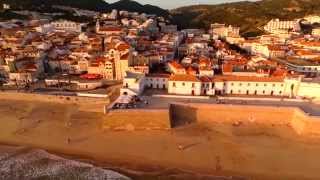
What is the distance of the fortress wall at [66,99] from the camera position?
2936 centimetres

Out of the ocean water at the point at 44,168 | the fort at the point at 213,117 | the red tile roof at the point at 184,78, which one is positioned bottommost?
the ocean water at the point at 44,168

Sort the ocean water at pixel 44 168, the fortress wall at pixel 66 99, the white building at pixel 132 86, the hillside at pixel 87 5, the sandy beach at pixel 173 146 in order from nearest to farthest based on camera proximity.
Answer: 1. the ocean water at pixel 44 168
2. the sandy beach at pixel 173 146
3. the fortress wall at pixel 66 99
4. the white building at pixel 132 86
5. the hillside at pixel 87 5

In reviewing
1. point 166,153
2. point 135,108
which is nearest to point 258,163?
point 166,153

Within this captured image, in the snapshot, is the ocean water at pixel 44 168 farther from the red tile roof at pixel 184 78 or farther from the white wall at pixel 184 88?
the red tile roof at pixel 184 78

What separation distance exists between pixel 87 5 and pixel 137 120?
177 ft

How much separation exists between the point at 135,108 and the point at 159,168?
20.5ft

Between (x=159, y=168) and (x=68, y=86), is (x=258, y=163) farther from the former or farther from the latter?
(x=68, y=86)

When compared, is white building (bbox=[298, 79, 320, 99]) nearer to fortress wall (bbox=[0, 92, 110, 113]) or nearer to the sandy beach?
the sandy beach

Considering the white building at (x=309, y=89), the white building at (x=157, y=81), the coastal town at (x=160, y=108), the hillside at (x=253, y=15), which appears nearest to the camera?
the coastal town at (x=160, y=108)

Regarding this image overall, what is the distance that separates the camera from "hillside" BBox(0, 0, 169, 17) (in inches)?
2621

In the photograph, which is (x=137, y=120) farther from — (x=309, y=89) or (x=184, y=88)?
(x=309, y=89)

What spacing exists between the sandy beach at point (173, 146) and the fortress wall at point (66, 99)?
0.85 m

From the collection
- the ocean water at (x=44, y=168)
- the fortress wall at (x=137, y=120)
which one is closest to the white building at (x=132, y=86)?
the fortress wall at (x=137, y=120)

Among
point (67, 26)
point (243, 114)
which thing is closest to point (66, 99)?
point (243, 114)
